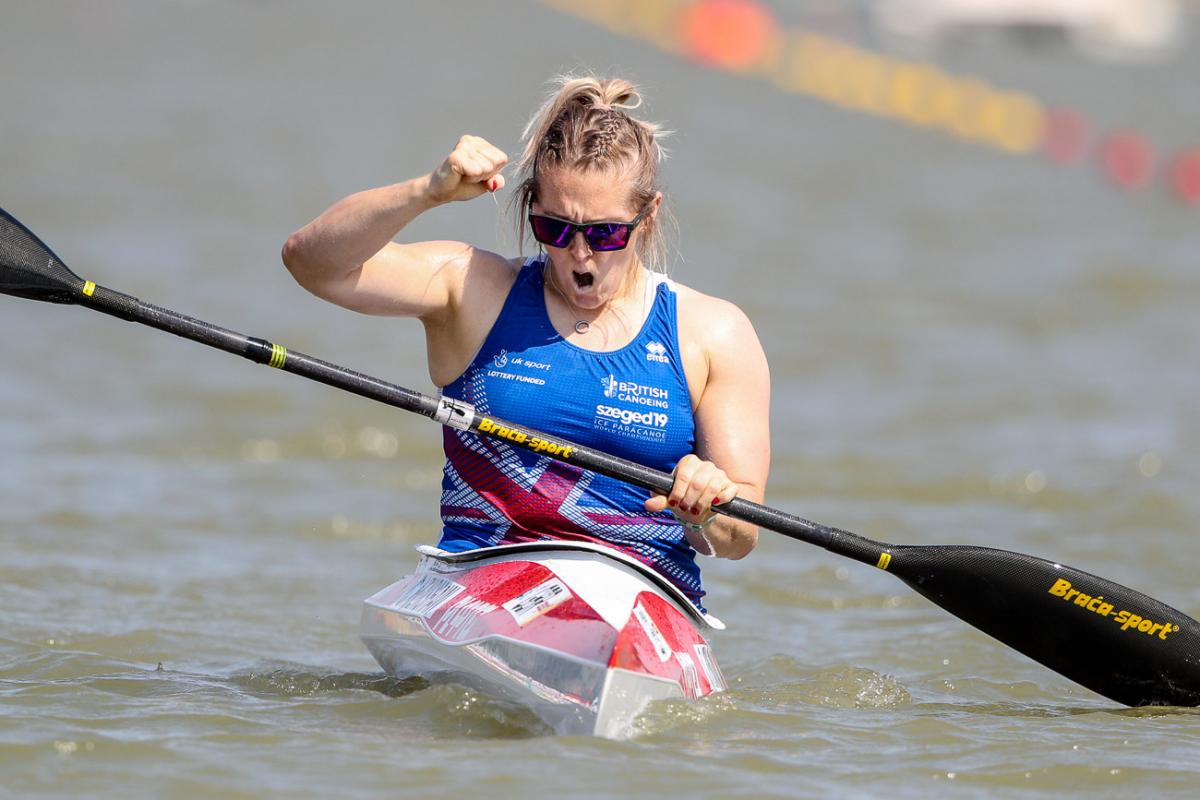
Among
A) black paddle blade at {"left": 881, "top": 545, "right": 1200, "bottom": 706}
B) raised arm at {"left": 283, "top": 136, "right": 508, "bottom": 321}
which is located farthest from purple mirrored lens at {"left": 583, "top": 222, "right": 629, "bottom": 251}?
black paddle blade at {"left": 881, "top": 545, "right": 1200, "bottom": 706}

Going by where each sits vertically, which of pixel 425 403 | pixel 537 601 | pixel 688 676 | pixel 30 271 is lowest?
pixel 688 676

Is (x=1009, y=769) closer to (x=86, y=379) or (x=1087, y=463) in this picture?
(x=1087, y=463)

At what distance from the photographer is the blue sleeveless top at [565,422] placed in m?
3.67

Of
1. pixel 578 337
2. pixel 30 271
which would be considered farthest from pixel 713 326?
pixel 30 271

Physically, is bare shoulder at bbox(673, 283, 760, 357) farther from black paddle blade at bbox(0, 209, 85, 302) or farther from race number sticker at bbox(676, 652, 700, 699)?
black paddle blade at bbox(0, 209, 85, 302)

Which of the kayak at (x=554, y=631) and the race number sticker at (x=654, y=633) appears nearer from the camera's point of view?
the kayak at (x=554, y=631)

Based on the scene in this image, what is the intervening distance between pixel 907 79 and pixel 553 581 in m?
17.6

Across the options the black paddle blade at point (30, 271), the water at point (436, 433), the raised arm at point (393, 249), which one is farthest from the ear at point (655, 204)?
the black paddle blade at point (30, 271)

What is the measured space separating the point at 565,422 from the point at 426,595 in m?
0.55

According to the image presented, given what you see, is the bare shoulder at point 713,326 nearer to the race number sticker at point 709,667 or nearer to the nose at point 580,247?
the nose at point 580,247

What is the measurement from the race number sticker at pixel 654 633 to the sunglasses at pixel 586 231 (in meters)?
0.84

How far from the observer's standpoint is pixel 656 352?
3.66 metres

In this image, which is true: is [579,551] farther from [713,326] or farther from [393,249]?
[393,249]

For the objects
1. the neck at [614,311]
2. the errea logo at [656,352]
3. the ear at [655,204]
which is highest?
the ear at [655,204]
